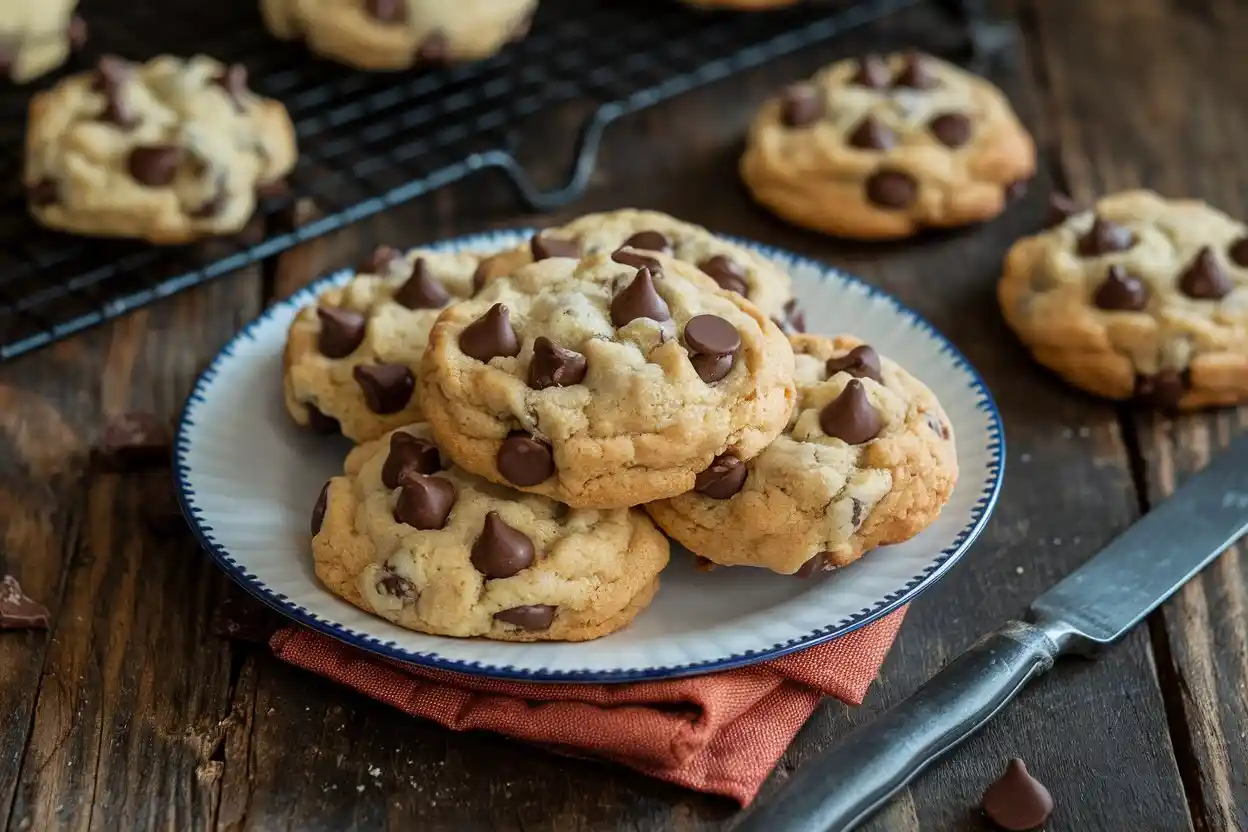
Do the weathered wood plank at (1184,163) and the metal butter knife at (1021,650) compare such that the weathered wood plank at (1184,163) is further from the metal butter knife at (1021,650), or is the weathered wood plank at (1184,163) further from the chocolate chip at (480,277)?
the chocolate chip at (480,277)

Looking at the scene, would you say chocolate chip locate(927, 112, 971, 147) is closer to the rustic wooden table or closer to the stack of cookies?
the rustic wooden table

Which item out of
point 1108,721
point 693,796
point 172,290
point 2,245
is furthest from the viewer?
point 2,245

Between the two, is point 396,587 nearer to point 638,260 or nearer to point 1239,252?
point 638,260

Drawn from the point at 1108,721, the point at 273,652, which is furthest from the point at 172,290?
the point at 1108,721

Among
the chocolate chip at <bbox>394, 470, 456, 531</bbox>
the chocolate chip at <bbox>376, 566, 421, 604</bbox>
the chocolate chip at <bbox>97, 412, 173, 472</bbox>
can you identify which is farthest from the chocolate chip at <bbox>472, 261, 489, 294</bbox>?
the chocolate chip at <bbox>97, 412, 173, 472</bbox>

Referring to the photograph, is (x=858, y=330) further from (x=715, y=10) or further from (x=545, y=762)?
(x=715, y=10)

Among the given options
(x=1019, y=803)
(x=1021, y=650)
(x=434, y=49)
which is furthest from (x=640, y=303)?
(x=434, y=49)
